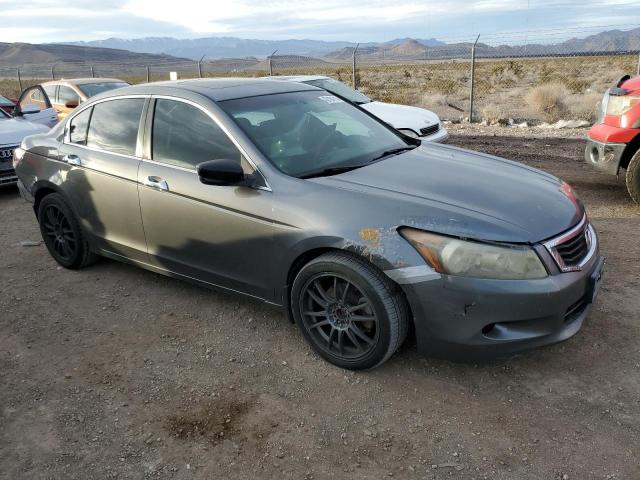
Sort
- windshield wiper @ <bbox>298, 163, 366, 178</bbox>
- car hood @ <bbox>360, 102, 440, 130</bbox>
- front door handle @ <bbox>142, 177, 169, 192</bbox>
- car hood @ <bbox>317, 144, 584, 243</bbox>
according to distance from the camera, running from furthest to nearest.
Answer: car hood @ <bbox>360, 102, 440, 130</bbox> < front door handle @ <bbox>142, 177, 169, 192</bbox> < windshield wiper @ <bbox>298, 163, 366, 178</bbox> < car hood @ <bbox>317, 144, 584, 243</bbox>

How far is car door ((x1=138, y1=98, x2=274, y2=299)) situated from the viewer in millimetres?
3525

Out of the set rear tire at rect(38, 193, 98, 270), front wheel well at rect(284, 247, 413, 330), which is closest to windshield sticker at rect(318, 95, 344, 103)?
front wheel well at rect(284, 247, 413, 330)

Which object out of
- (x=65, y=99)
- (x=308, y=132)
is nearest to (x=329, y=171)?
(x=308, y=132)

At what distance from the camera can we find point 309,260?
11.0 ft

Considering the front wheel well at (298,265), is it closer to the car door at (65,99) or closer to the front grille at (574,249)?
the front grille at (574,249)

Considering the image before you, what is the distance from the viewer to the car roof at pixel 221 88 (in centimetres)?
398

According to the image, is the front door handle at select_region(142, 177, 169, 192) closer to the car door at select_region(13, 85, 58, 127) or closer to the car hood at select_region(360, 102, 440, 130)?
the car hood at select_region(360, 102, 440, 130)

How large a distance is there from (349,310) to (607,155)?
4.08 m

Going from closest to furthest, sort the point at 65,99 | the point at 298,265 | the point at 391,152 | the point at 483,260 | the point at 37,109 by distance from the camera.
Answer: the point at 483,260
the point at 298,265
the point at 391,152
the point at 37,109
the point at 65,99

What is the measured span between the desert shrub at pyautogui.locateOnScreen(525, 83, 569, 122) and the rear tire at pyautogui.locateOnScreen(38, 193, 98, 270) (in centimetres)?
1187

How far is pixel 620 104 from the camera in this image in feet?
19.1

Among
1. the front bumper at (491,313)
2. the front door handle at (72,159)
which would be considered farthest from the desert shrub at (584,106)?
the front door handle at (72,159)

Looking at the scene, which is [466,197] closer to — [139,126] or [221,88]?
[221,88]

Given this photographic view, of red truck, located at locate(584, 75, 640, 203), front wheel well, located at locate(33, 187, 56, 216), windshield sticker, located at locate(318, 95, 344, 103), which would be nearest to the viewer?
windshield sticker, located at locate(318, 95, 344, 103)
